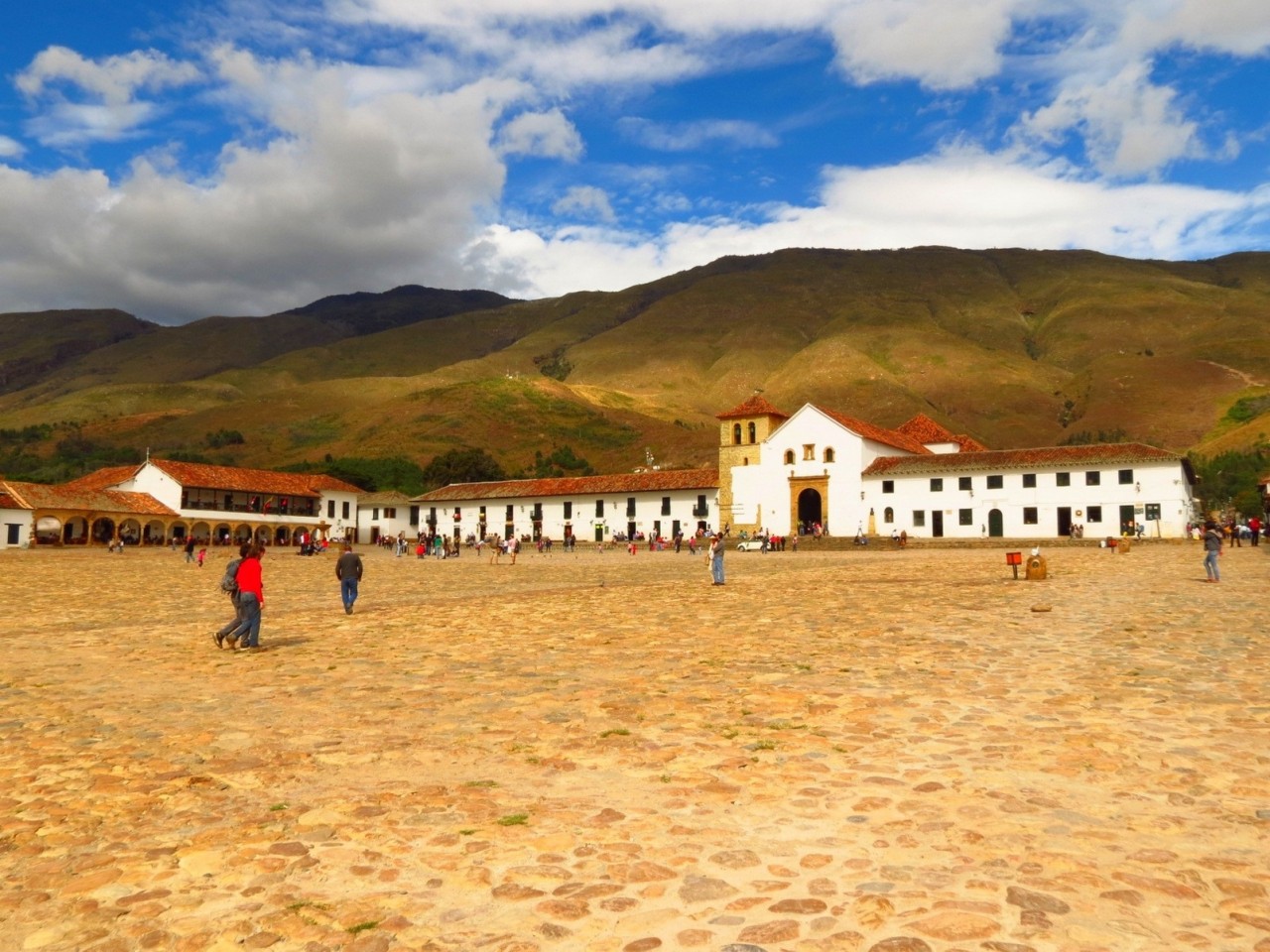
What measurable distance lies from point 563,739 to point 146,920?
3377mm

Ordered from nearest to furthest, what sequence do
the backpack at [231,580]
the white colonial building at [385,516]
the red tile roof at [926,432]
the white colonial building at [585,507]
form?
the backpack at [231,580] < the white colonial building at [585,507] < the red tile roof at [926,432] < the white colonial building at [385,516]

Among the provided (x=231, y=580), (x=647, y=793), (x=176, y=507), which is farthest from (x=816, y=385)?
(x=647, y=793)

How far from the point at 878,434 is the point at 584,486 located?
68.5 feet

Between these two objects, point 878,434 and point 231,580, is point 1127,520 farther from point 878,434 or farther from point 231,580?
point 231,580

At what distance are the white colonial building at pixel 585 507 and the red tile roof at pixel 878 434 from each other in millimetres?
9248

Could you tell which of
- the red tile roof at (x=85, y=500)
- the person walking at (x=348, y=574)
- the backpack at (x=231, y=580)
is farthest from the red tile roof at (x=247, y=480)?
the backpack at (x=231, y=580)

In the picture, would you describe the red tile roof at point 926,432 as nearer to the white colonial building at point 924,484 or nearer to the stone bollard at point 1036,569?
the white colonial building at point 924,484

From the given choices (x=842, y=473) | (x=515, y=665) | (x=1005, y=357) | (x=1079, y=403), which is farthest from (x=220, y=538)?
(x=1005, y=357)

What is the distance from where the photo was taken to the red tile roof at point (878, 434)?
57.7 meters

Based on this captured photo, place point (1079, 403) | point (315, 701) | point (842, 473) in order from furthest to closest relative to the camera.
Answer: point (1079, 403) < point (842, 473) < point (315, 701)

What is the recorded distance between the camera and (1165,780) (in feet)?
18.1

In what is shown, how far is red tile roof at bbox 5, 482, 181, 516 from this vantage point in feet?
177

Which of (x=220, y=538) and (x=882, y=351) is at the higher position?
(x=882, y=351)

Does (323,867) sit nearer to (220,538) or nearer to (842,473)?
(842,473)
